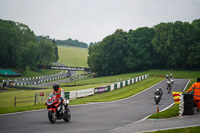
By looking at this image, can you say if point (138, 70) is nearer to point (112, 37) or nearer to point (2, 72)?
point (112, 37)

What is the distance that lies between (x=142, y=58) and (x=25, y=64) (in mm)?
42080

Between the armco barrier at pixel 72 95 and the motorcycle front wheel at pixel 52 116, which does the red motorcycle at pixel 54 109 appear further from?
the armco barrier at pixel 72 95

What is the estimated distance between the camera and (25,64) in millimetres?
94688

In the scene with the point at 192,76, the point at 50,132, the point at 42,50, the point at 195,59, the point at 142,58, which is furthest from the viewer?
the point at 42,50

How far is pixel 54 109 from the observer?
11.9m

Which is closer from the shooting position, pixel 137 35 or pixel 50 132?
pixel 50 132

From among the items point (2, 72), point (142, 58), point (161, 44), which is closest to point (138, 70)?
point (142, 58)

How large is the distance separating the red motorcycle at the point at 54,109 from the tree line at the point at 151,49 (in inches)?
3006

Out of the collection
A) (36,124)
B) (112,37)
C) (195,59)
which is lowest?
(36,124)

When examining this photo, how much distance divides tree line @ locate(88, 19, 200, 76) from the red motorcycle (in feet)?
251

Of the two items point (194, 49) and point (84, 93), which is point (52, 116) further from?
point (194, 49)

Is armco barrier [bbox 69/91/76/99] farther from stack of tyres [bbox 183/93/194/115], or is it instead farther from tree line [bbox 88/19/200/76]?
tree line [bbox 88/19/200/76]

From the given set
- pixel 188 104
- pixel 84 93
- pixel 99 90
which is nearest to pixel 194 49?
pixel 99 90

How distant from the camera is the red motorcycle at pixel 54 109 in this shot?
11.8m
